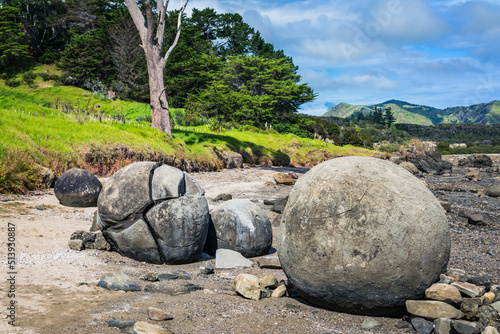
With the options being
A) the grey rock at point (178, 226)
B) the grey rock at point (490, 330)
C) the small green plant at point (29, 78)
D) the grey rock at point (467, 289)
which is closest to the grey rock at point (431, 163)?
the grey rock at point (467, 289)

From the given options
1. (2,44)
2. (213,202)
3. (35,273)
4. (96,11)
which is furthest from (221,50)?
(35,273)

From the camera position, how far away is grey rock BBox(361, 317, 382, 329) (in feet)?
13.7

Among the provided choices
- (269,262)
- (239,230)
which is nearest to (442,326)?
(269,262)

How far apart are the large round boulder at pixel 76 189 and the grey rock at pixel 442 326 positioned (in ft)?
28.9

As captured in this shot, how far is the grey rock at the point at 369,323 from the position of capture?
4.18 meters

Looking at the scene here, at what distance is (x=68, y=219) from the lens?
27.7ft

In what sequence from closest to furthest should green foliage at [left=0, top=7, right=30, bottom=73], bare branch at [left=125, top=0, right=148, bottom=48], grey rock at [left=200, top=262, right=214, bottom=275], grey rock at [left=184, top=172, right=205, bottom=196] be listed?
grey rock at [left=200, top=262, right=214, bottom=275] → grey rock at [left=184, top=172, right=205, bottom=196] → bare branch at [left=125, top=0, right=148, bottom=48] → green foliage at [left=0, top=7, right=30, bottom=73]

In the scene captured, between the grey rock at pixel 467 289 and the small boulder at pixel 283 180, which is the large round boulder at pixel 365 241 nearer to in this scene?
the grey rock at pixel 467 289

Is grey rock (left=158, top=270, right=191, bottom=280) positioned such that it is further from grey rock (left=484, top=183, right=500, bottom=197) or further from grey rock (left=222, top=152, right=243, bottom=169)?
grey rock (left=484, top=183, right=500, bottom=197)

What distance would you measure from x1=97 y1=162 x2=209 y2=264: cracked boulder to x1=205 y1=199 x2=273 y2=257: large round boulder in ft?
2.44

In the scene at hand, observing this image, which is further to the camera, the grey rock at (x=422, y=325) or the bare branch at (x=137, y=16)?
the bare branch at (x=137, y=16)

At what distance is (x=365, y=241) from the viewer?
4246mm

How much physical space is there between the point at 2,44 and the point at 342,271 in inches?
2023

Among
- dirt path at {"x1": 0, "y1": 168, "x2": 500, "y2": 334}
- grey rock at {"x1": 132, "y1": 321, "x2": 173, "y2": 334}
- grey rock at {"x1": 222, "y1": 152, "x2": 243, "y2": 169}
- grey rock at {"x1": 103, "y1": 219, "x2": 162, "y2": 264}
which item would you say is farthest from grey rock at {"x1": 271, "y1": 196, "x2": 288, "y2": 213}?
grey rock at {"x1": 222, "y1": 152, "x2": 243, "y2": 169}
